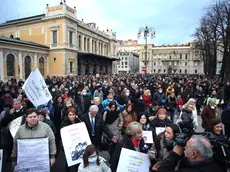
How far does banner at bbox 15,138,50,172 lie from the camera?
9.75ft

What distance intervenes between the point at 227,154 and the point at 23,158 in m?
2.90

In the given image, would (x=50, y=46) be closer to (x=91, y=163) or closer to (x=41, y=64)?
(x=41, y=64)

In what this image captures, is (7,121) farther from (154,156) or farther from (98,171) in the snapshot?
(154,156)

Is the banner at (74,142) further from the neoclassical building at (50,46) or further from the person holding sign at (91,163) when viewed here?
the neoclassical building at (50,46)

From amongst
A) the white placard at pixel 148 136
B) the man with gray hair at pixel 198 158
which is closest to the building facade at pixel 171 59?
the white placard at pixel 148 136

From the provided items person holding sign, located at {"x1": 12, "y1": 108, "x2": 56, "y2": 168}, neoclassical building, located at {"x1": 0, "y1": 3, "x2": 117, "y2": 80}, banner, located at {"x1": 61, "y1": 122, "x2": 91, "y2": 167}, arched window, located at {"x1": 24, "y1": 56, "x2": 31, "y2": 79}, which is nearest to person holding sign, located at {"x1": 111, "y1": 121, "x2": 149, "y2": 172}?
banner, located at {"x1": 61, "y1": 122, "x2": 91, "y2": 167}

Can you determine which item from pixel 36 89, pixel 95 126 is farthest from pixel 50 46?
pixel 95 126

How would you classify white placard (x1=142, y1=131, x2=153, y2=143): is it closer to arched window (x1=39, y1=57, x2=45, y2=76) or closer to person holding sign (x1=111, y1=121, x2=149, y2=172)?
person holding sign (x1=111, y1=121, x2=149, y2=172)

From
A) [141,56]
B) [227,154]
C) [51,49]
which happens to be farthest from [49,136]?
[141,56]

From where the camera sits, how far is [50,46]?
36.7 metres

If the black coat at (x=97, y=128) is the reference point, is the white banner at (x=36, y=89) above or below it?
above

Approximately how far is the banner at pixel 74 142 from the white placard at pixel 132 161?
99 centimetres

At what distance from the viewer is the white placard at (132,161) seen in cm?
276

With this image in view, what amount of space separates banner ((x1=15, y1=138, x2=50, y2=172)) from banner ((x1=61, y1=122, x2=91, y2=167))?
395 millimetres
